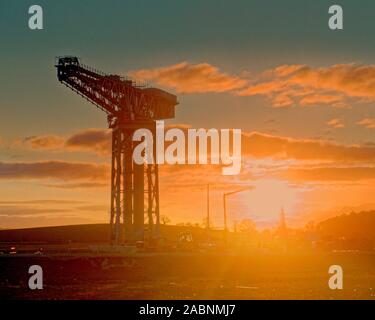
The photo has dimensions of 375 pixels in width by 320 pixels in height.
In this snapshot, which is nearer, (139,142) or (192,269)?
(192,269)

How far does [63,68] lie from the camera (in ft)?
352

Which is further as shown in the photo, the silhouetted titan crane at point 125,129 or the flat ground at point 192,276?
the silhouetted titan crane at point 125,129

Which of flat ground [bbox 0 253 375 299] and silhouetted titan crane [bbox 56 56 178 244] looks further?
silhouetted titan crane [bbox 56 56 178 244]

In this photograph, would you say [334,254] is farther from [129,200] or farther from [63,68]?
[63,68]

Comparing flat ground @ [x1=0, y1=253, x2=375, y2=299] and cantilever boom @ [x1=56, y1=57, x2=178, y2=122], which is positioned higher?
cantilever boom @ [x1=56, y1=57, x2=178, y2=122]

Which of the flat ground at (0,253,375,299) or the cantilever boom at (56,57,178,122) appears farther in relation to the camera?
the cantilever boom at (56,57,178,122)

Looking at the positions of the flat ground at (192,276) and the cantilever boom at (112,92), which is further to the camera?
the cantilever boom at (112,92)

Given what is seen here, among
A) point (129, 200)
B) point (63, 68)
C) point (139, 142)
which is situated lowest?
point (129, 200)

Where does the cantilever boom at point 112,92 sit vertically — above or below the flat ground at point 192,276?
above

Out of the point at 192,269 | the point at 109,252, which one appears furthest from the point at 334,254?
the point at 109,252
